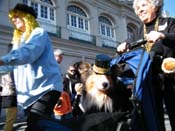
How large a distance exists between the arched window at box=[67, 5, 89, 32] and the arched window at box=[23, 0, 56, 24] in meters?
1.33

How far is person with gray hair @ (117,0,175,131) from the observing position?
269 cm

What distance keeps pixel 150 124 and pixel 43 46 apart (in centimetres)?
100

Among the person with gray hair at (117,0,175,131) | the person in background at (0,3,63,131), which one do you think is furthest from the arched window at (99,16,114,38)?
the person in background at (0,3,63,131)

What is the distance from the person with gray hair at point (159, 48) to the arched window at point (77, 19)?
17627 millimetres

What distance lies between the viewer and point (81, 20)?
21.5m

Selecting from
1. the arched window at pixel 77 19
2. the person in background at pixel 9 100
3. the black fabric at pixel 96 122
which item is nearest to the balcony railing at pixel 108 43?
the arched window at pixel 77 19

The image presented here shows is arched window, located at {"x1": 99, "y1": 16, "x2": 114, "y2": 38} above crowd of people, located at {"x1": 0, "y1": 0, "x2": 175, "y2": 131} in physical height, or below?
above

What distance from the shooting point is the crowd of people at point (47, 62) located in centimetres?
246

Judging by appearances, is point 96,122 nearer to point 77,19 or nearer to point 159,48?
point 159,48

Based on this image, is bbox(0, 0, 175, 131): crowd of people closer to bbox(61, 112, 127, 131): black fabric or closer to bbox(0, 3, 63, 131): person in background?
bbox(0, 3, 63, 131): person in background

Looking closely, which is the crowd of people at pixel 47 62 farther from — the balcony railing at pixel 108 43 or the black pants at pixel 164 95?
the balcony railing at pixel 108 43

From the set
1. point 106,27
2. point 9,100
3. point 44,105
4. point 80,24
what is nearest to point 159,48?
point 44,105

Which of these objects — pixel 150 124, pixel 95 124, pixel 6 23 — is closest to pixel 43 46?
pixel 95 124

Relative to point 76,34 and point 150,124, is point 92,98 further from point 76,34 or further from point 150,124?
point 76,34
